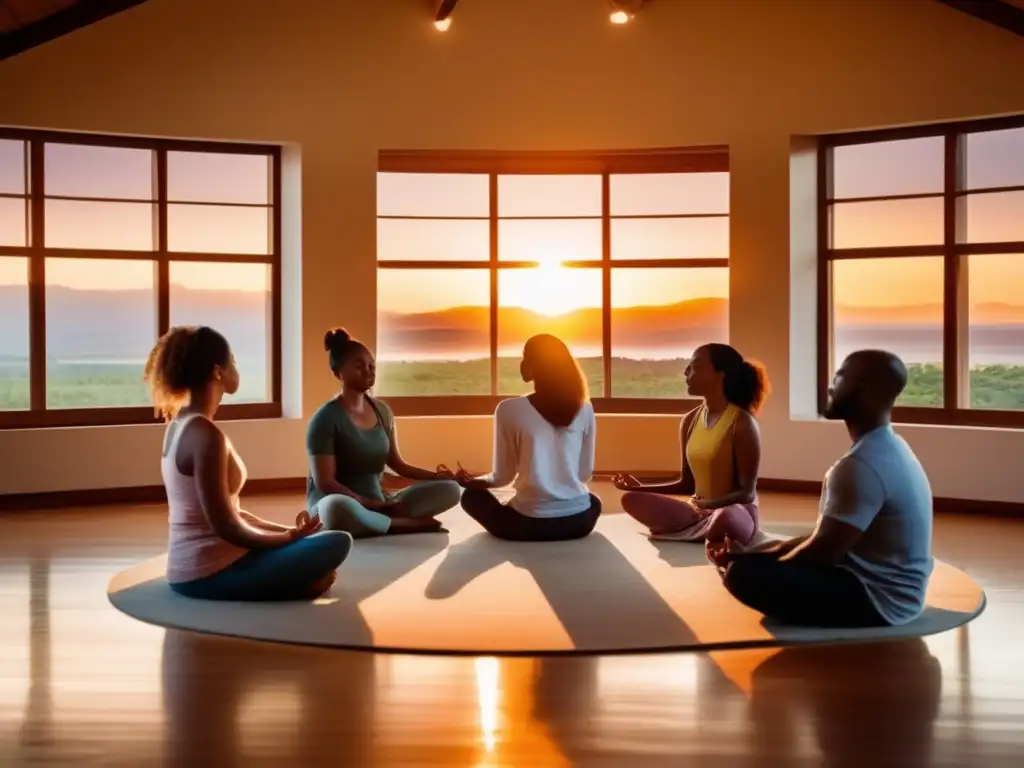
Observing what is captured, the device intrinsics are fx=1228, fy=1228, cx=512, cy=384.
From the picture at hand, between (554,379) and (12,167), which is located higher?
(12,167)

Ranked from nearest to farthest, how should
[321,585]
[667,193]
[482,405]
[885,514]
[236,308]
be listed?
[885,514] → [321,585] → [236,308] → [667,193] → [482,405]

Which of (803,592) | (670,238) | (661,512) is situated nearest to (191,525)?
(803,592)

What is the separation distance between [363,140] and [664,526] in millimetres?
3928

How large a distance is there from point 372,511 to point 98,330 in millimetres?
2987

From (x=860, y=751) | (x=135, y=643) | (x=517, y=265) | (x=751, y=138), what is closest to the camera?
(x=860, y=751)

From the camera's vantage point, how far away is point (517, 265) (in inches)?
363

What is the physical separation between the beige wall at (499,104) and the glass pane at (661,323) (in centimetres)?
43

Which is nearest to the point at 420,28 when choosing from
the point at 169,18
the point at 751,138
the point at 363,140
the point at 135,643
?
the point at 363,140

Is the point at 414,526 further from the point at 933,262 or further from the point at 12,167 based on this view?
the point at 933,262

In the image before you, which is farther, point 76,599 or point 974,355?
point 974,355

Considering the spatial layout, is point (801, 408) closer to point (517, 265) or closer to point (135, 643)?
point (517, 265)

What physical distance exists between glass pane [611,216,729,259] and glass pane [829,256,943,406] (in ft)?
2.97

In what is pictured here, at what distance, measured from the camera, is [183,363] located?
173 inches

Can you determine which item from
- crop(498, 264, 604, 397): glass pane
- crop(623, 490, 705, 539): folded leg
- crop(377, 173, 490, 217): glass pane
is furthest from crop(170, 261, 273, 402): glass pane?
crop(623, 490, 705, 539): folded leg
